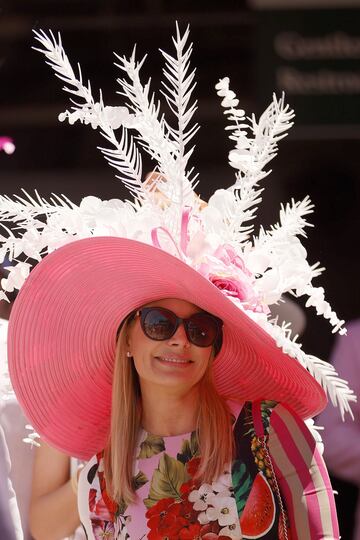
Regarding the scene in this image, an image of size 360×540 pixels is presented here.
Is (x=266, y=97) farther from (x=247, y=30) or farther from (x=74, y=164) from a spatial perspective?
(x=74, y=164)

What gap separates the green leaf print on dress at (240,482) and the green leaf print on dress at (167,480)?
0.12 metres

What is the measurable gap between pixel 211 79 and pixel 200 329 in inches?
86.9

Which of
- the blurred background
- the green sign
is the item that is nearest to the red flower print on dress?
the blurred background

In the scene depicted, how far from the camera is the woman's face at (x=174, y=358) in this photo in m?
2.76

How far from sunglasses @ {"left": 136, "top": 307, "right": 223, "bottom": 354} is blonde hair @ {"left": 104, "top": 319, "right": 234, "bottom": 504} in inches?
4.5

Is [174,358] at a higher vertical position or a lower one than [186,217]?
lower

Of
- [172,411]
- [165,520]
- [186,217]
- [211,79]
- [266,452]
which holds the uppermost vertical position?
[211,79]

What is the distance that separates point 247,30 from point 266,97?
0.28 m

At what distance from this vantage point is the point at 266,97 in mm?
4719

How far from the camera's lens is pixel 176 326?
2.77 meters

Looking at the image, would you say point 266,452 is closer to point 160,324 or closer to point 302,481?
point 302,481

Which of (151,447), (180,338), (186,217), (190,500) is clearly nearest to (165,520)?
(190,500)

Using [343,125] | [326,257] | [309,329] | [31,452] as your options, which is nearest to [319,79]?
[343,125]

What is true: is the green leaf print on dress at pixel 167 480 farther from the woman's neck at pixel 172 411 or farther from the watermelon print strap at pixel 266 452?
the watermelon print strap at pixel 266 452
